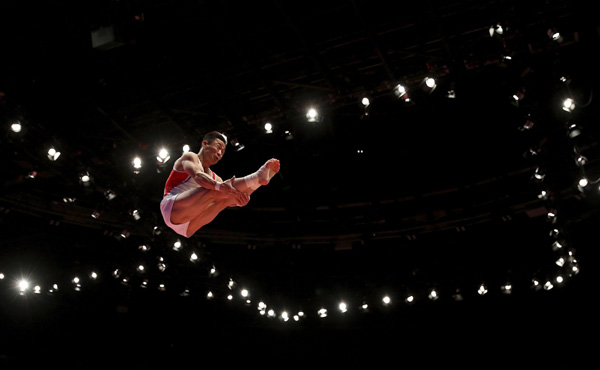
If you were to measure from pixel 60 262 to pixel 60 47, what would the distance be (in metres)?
6.35

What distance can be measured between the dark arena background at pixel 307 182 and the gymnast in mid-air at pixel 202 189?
1.52 metres

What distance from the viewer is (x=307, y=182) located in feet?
28.9

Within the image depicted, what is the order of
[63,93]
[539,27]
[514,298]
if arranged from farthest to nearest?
[514,298], [63,93], [539,27]

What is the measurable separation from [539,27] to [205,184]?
4202 millimetres

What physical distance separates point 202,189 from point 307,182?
644 centimetres

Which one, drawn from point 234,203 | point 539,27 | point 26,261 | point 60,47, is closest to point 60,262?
point 26,261

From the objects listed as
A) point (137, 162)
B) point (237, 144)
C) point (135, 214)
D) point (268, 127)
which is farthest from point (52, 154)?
point (268, 127)

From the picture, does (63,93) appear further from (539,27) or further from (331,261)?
(331,261)

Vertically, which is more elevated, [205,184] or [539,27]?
[539,27]

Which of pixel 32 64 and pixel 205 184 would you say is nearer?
pixel 205 184

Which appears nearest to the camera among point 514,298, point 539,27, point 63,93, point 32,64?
point 539,27

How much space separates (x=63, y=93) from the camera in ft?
18.0

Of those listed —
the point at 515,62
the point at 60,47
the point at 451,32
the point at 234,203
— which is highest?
the point at 60,47

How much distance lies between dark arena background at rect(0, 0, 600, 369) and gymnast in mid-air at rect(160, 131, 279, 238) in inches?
59.7
